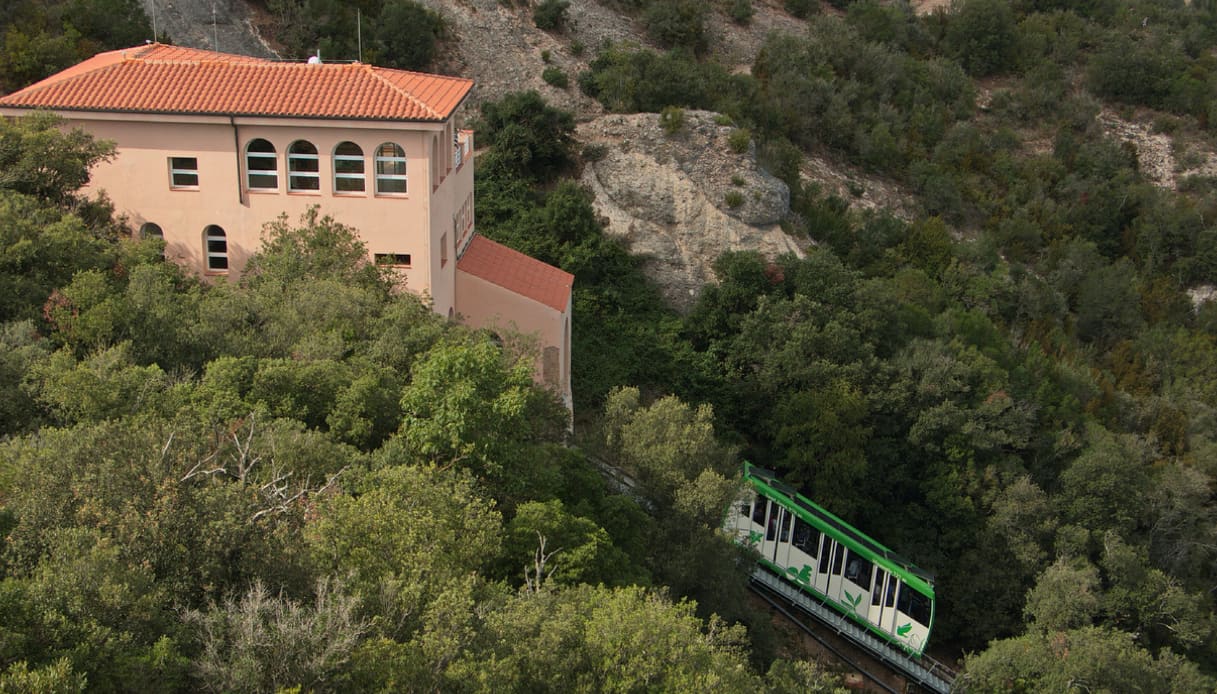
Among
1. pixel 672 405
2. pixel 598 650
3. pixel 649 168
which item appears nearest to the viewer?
pixel 598 650

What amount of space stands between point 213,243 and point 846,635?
63.6 ft

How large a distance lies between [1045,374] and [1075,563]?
986 cm

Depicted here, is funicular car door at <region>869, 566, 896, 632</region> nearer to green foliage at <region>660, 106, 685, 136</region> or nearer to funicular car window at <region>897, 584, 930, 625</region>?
funicular car window at <region>897, 584, 930, 625</region>

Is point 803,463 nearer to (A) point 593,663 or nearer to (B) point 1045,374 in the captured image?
(B) point 1045,374

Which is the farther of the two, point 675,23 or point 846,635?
point 675,23

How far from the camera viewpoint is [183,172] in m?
27.2

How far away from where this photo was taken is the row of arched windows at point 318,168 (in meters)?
26.8

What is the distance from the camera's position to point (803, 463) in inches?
1299

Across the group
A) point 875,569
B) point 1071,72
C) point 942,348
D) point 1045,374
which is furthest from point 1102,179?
point 875,569

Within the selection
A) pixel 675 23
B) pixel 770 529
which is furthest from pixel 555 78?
pixel 770 529

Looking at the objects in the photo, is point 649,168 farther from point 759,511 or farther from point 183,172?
point 183,172

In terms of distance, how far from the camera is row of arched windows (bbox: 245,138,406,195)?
87.9ft

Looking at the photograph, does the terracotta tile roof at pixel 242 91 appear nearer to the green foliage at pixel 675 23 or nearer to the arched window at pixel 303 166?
the arched window at pixel 303 166

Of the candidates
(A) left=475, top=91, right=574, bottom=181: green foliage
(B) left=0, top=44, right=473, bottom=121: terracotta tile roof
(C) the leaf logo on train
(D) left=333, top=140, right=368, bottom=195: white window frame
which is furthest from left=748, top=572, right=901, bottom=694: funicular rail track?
(A) left=475, top=91, right=574, bottom=181: green foliage
